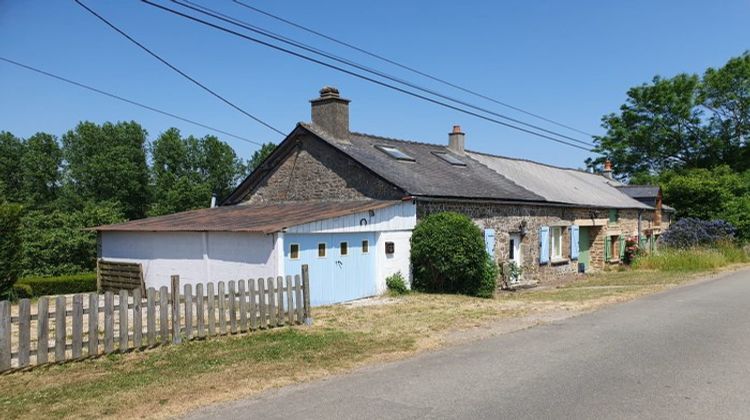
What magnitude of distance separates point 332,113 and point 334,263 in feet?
22.7

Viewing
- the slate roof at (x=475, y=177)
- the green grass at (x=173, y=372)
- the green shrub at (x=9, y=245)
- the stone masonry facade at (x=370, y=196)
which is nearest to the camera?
the green grass at (x=173, y=372)

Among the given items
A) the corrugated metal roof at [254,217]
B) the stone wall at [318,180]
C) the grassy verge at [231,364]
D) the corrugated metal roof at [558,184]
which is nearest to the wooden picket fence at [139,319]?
the grassy verge at [231,364]

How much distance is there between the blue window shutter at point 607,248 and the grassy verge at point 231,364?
14.7 m

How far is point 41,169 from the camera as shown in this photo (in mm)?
50531

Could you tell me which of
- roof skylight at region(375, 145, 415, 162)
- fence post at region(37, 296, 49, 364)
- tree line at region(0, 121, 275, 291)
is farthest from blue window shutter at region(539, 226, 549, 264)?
tree line at region(0, 121, 275, 291)

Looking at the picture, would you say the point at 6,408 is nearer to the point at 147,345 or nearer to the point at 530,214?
the point at 147,345

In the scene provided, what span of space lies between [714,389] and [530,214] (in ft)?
50.7

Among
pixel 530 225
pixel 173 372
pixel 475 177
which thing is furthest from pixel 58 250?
pixel 173 372

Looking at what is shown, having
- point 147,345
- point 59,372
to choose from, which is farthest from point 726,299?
point 59,372

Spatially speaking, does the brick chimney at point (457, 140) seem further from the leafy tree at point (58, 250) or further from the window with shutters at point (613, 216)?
the leafy tree at point (58, 250)

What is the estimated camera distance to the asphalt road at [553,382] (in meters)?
5.88

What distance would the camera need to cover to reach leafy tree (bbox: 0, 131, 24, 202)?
50.9 m

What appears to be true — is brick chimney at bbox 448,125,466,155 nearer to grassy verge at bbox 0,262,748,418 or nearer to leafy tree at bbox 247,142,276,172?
grassy verge at bbox 0,262,748,418

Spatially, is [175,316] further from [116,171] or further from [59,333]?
[116,171]
